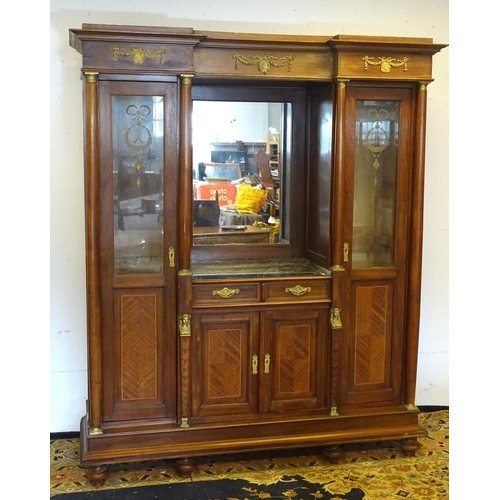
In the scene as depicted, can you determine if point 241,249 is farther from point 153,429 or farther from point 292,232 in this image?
point 153,429

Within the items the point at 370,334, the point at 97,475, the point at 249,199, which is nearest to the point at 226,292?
the point at 249,199

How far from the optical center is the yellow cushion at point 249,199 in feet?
12.2

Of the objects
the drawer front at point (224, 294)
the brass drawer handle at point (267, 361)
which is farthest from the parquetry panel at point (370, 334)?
the drawer front at point (224, 294)

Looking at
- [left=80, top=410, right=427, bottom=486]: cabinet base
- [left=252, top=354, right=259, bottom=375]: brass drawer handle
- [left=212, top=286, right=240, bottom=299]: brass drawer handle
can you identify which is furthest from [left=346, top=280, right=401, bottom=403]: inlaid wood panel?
[left=212, top=286, right=240, bottom=299]: brass drawer handle

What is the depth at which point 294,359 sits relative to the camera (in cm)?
344

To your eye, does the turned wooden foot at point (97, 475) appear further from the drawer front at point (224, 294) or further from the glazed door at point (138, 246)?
the drawer front at point (224, 294)

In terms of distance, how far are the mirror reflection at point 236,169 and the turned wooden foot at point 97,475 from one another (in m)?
1.28

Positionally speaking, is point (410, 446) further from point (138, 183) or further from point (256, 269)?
point (138, 183)

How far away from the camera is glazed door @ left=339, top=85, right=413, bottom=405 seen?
344 centimetres

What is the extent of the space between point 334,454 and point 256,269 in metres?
1.07

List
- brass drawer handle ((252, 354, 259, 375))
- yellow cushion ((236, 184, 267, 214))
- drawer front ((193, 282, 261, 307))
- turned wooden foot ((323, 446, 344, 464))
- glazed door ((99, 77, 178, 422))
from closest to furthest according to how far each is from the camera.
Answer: glazed door ((99, 77, 178, 422)), drawer front ((193, 282, 261, 307)), brass drawer handle ((252, 354, 259, 375)), turned wooden foot ((323, 446, 344, 464)), yellow cushion ((236, 184, 267, 214))

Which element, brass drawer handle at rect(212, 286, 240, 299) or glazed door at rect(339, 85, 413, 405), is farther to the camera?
glazed door at rect(339, 85, 413, 405)

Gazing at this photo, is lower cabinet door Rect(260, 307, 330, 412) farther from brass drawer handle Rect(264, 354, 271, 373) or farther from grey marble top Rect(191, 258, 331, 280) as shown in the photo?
grey marble top Rect(191, 258, 331, 280)
